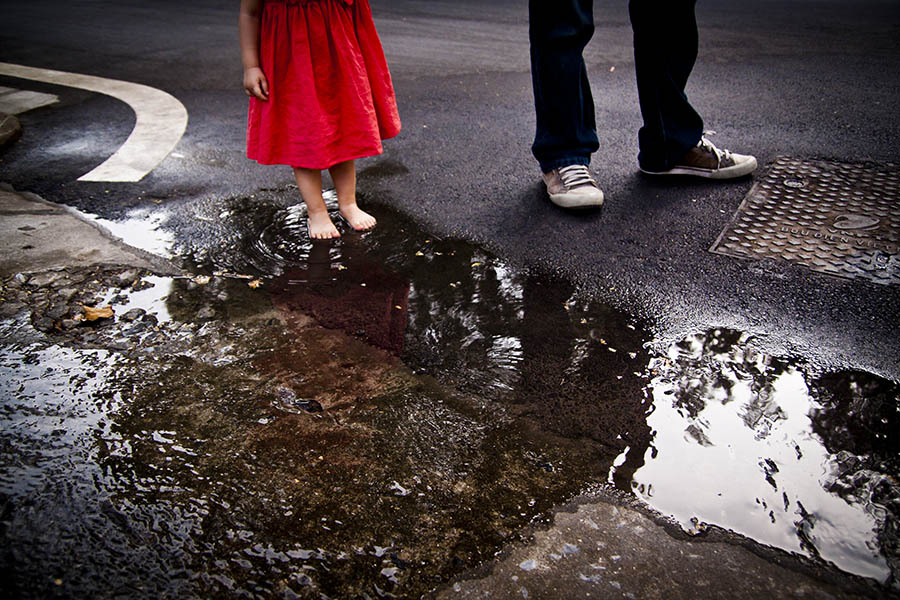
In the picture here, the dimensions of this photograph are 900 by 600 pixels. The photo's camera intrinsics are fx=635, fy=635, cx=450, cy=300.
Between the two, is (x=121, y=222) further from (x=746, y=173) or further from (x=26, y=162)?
(x=746, y=173)

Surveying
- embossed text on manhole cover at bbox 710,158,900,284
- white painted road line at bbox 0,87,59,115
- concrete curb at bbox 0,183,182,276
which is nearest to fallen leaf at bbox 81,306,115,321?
concrete curb at bbox 0,183,182,276

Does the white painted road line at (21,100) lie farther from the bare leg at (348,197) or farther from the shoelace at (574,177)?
the shoelace at (574,177)

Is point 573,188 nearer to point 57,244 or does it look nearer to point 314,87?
point 314,87

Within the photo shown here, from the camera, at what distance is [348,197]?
2891 mm

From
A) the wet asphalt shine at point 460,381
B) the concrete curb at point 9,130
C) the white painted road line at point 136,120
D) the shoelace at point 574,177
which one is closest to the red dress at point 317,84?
the wet asphalt shine at point 460,381

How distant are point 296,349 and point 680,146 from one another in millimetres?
2137

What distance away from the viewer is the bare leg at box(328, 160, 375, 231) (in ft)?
9.24

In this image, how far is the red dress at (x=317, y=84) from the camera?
2.52 meters

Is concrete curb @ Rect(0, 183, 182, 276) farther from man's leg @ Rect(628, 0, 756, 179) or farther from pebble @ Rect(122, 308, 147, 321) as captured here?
man's leg @ Rect(628, 0, 756, 179)

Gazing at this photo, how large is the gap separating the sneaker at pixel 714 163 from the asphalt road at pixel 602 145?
72 millimetres

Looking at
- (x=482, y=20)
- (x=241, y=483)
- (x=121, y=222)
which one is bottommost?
(x=241, y=483)

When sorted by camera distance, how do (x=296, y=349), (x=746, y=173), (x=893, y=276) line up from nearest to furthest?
A: (x=296, y=349) → (x=893, y=276) → (x=746, y=173)

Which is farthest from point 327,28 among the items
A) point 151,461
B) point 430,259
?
point 151,461

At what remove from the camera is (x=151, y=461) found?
1522mm
